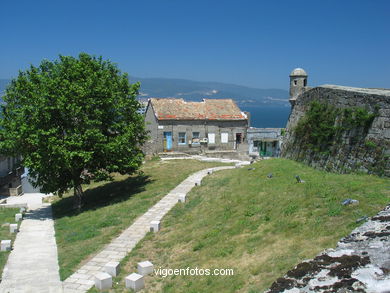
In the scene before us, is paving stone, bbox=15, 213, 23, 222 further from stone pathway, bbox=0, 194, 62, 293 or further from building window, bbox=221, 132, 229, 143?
building window, bbox=221, 132, 229, 143

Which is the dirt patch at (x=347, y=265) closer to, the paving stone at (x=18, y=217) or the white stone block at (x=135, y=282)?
the white stone block at (x=135, y=282)

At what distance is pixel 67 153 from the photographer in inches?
856

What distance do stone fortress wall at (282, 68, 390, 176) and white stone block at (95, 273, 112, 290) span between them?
10.9 m

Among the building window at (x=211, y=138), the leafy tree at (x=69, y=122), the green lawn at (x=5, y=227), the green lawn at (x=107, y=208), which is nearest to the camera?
the green lawn at (x=5, y=227)

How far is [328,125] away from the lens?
18.1 meters

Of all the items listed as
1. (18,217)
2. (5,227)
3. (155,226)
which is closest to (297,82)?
(155,226)

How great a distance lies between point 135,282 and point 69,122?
1485cm

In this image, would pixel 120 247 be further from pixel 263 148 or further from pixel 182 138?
pixel 263 148

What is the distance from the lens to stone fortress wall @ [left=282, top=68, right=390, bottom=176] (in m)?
14.0

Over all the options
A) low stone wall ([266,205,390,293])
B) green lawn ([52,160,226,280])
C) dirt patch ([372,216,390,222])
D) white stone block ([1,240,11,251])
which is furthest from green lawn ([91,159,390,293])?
white stone block ([1,240,11,251])

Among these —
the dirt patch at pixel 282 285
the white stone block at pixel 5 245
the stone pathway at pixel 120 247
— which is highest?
the dirt patch at pixel 282 285

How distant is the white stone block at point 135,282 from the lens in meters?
11.4

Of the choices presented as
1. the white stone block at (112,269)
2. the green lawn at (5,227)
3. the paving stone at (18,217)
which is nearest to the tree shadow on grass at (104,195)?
the paving stone at (18,217)

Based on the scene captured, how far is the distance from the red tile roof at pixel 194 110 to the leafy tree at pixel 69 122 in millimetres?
16936
